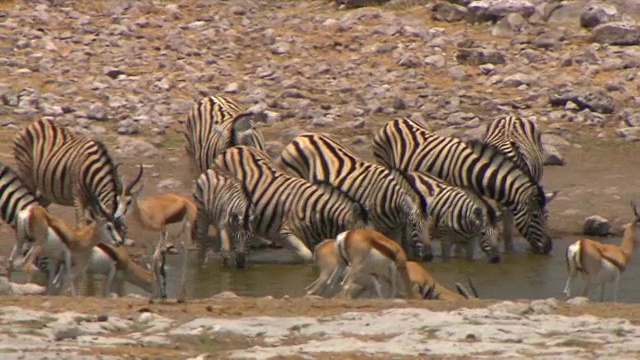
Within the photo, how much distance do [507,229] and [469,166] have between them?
2.61ft

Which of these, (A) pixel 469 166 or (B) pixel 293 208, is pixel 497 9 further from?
(B) pixel 293 208

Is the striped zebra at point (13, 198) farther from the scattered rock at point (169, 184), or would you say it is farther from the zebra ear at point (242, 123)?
the zebra ear at point (242, 123)

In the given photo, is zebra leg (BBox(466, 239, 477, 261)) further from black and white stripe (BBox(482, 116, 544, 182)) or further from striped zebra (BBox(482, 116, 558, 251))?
black and white stripe (BBox(482, 116, 544, 182))

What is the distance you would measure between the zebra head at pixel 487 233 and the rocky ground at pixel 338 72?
1.47 metres

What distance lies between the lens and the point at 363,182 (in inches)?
645

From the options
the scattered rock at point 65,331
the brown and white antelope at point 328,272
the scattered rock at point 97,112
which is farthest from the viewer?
the scattered rock at point 97,112

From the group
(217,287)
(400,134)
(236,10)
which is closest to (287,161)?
(400,134)

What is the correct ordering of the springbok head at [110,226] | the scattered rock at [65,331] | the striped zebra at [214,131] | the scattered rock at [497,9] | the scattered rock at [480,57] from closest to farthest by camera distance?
1. the scattered rock at [65,331]
2. the springbok head at [110,226]
3. the striped zebra at [214,131]
4. the scattered rock at [480,57]
5. the scattered rock at [497,9]

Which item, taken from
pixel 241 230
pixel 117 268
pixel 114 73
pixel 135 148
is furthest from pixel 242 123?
pixel 117 268

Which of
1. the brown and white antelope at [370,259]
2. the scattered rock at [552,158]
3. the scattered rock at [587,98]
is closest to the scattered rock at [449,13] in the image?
the scattered rock at [587,98]

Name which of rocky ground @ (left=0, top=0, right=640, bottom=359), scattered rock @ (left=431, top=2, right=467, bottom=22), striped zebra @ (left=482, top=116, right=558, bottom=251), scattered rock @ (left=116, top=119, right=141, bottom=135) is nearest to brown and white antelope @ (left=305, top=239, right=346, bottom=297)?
rocky ground @ (left=0, top=0, right=640, bottom=359)

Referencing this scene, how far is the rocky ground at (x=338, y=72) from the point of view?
773 inches

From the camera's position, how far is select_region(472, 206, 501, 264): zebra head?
52.0 feet

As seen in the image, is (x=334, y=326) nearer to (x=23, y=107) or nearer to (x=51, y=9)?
(x=23, y=107)
